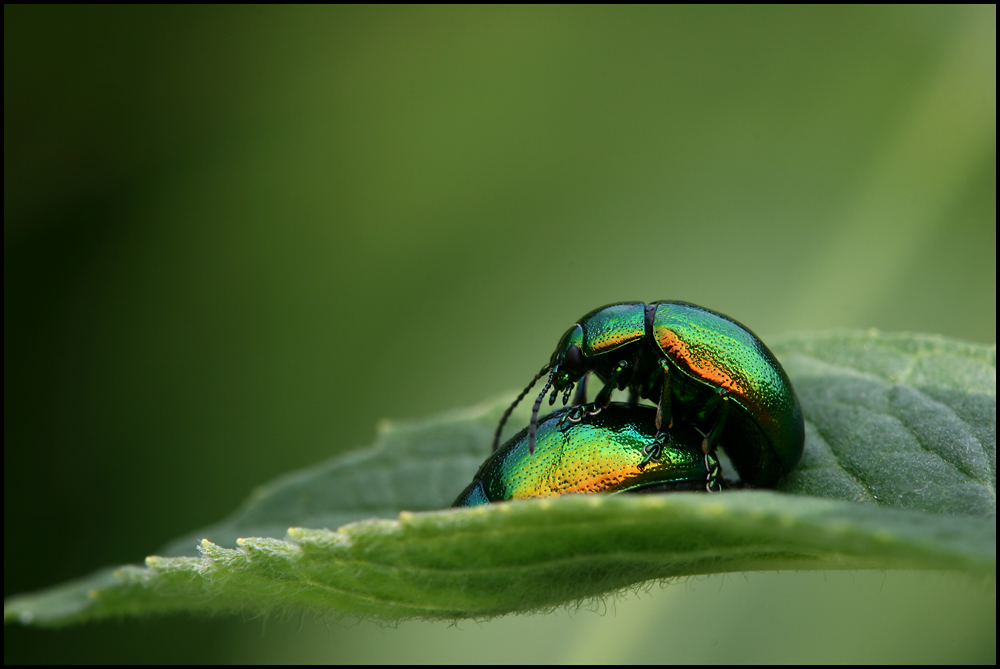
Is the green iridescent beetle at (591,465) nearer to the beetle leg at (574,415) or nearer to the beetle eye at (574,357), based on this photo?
the beetle leg at (574,415)

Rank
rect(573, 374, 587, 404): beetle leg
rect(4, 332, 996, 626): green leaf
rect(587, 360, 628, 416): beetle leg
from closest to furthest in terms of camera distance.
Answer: rect(4, 332, 996, 626): green leaf, rect(587, 360, 628, 416): beetle leg, rect(573, 374, 587, 404): beetle leg

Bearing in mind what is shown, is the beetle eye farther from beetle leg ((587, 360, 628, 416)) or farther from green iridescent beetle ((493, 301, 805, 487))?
beetle leg ((587, 360, 628, 416))

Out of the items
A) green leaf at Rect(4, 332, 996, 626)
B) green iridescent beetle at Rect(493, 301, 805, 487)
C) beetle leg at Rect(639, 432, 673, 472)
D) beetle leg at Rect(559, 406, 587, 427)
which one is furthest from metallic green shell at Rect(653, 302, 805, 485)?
beetle leg at Rect(559, 406, 587, 427)

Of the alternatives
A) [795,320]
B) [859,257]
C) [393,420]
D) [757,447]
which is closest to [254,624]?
[393,420]

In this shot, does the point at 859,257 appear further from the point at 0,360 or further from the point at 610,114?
the point at 0,360

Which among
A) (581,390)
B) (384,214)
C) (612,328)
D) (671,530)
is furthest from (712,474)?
(384,214)

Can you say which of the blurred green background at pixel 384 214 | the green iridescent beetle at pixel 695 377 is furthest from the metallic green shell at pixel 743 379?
the blurred green background at pixel 384 214

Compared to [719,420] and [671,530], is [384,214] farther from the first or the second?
[671,530]
